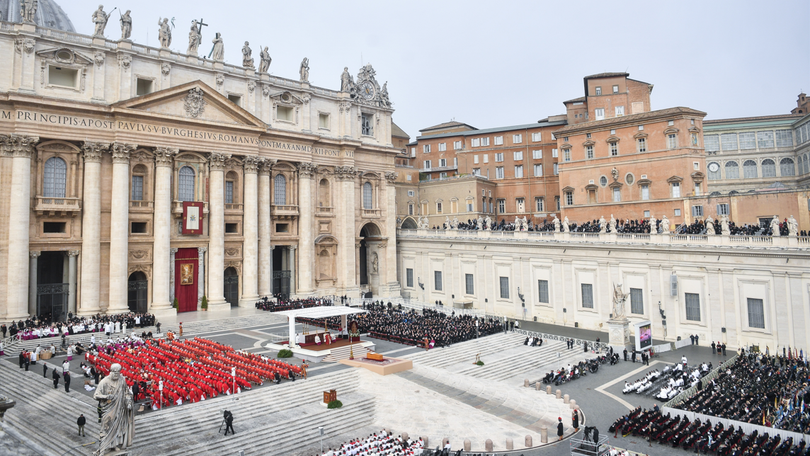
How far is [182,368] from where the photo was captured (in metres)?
24.3

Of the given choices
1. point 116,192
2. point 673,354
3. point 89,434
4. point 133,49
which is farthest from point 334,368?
point 133,49

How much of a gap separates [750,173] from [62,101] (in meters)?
67.5

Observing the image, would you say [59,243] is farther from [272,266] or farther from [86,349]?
[272,266]

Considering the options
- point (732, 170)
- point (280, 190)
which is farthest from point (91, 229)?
point (732, 170)

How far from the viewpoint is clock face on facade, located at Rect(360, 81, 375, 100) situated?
5559 cm

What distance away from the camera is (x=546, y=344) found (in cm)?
3438

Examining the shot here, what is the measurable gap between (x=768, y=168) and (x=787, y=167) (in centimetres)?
173

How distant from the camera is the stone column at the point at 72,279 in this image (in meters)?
37.7

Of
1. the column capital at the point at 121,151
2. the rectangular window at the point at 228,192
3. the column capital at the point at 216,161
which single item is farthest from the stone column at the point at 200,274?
the column capital at the point at 121,151

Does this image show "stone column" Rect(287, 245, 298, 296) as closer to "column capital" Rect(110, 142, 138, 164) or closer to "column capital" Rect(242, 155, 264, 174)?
"column capital" Rect(242, 155, 264, 174)

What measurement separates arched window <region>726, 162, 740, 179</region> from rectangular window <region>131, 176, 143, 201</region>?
202 ft

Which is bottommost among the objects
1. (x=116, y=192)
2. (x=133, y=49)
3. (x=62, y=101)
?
(x=116, y=192)

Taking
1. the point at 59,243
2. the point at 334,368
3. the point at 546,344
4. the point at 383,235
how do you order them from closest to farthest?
the point at 334,368 → the point at 546,344 → the point at 59,243 → the point at 383,235

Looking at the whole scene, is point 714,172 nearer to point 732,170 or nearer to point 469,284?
point 732,170
